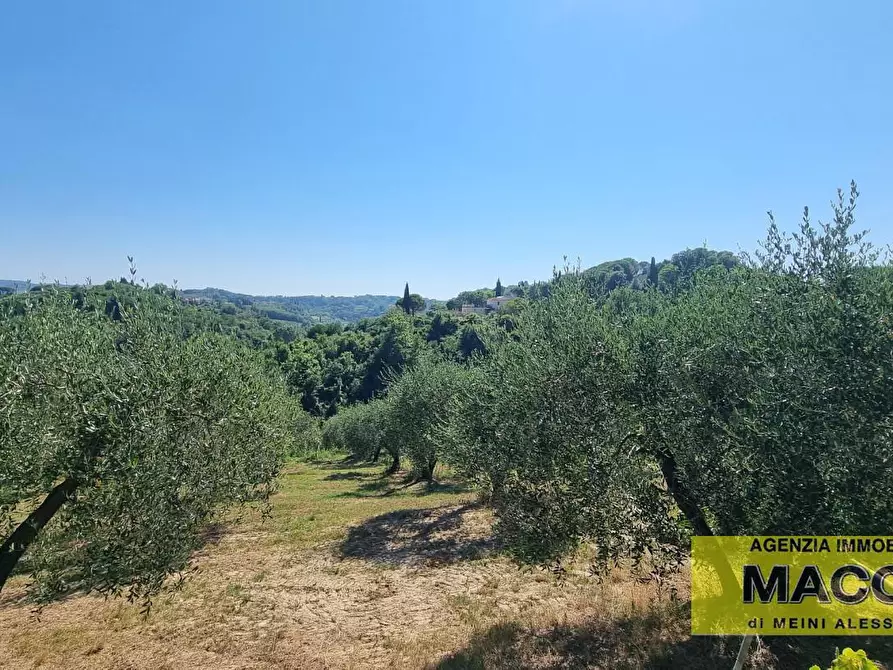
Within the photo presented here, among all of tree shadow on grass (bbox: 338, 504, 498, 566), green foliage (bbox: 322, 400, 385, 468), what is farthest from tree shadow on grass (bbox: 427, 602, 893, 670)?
green foliage (bbox: 322, 400, 385, 468)

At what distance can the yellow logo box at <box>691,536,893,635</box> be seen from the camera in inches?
304

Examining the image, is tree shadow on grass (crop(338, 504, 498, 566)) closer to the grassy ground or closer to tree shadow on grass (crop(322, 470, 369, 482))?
the grassy ground

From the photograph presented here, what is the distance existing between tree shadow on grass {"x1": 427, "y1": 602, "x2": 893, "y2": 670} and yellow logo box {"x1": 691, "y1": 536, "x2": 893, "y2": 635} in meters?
0.72

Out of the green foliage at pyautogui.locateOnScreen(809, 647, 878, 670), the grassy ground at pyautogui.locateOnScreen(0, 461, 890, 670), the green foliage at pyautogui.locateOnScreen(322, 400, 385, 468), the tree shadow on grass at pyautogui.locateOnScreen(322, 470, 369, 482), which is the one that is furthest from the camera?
the green foliage at pyautogui.locateOnScreen(322, 400, 385, 468)

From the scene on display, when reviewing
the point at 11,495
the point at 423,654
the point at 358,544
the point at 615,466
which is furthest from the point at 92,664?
the point at 615,466

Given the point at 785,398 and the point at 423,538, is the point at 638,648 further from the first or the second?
the point at 423,538

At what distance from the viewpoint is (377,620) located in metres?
13.2

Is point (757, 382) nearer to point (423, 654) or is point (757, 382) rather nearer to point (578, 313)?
point (578, 313)

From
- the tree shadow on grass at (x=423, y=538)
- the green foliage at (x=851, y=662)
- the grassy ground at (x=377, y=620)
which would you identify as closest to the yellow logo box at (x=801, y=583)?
the grassy ground at (x=377, y=620)

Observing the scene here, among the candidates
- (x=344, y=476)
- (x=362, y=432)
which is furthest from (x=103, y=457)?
(x=362, y=432)

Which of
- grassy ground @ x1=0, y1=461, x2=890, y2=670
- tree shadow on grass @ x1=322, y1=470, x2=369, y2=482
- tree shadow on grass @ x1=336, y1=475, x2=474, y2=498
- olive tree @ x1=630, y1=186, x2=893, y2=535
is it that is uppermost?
olive tree @ x1=630, y1=186, x2=893, y2=535

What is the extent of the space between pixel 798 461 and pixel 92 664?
17455mm

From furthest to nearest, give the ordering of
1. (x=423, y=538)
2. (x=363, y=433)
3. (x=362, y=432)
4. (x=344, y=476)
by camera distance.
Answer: (x=362, y=432), (x=363, y=433), (x=344, y=476), (x=423, y=538)

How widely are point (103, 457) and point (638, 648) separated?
13.3 m
